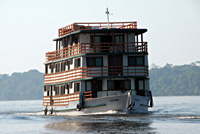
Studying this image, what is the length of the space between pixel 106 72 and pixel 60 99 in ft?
24.1

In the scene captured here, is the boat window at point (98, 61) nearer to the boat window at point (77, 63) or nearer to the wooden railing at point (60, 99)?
the boat window at point (77, 63)

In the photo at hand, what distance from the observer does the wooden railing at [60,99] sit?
147 ft

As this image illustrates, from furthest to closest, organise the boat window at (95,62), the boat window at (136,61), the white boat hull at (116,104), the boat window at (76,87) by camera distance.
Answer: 1. the boat window at (76,87)
2. the boat window at (95,62)
3. the boat window at (136,61)
4. the white boat hull at (116,104)

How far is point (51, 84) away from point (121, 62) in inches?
402

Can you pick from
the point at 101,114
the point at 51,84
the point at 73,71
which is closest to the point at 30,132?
the point at 101,114

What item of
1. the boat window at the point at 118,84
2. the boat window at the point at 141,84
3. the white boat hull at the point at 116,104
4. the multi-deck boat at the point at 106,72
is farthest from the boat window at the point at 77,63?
the boat window at the point at 141,84

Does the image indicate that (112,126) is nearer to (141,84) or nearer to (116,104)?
(116,104)

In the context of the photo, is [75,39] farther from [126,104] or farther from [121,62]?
[126,104]

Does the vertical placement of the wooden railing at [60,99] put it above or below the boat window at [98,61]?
below

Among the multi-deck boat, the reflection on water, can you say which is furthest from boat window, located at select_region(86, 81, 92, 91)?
the reflection on water

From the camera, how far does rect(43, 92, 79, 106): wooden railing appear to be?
147 feet

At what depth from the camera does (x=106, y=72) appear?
142ft

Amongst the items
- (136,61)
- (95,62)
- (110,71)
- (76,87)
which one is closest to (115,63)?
(110,71)

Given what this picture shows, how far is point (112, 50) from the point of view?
44469 mm
